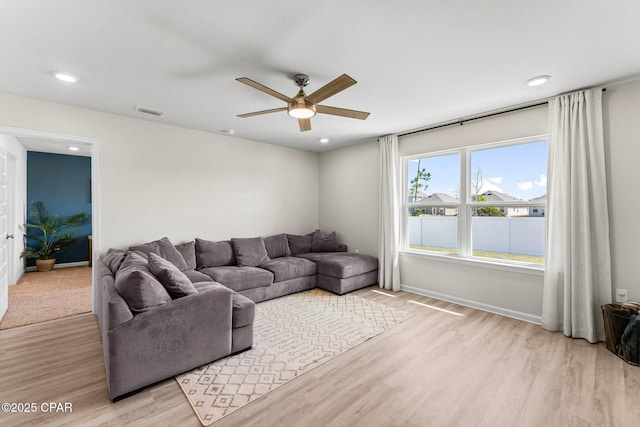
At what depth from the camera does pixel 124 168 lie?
3.84 meters

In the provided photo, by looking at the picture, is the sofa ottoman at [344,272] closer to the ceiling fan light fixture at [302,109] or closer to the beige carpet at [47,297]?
the ceiling fan light fixture at [302,109]

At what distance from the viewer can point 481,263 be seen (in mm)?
3795

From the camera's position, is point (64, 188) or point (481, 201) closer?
point (481, 201)

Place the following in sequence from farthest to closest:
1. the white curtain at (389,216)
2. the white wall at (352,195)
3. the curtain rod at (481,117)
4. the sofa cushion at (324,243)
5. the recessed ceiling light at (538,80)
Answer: the sofa cushion at (324,243) < the white wall at (352,195) < the white curtain at (389,216) < the curtain rod at (481,117) < the recessed ceiling light at (538,80)

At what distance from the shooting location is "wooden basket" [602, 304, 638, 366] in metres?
2.57

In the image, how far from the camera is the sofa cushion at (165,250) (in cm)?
370

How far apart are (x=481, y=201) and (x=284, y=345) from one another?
321cm

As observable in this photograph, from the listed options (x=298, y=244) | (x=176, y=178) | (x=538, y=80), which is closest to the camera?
(x=538, y=80)

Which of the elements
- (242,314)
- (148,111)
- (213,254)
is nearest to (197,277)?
(213,254)

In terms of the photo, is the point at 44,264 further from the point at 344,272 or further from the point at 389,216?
the point at 389,216

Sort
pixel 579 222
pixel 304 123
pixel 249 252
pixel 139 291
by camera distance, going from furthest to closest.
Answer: pixel 249 252 → pixel 304 123 → pixel 579 222 → pixel 139 291

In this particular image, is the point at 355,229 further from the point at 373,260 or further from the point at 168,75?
the point at 168,75

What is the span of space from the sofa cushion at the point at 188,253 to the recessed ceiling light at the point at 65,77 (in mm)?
2253

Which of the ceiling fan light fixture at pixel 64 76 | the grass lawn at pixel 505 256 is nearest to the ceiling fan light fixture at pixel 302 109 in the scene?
the ceiling fan light fixture at pixel 64 76
